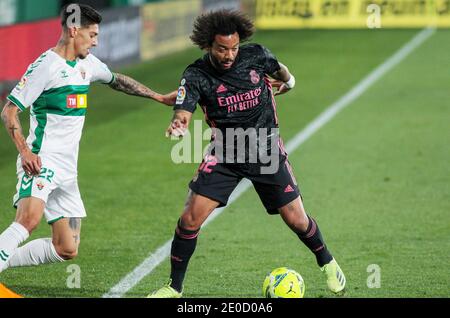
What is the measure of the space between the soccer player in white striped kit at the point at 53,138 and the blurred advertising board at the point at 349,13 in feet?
75.7

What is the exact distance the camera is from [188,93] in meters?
7.92

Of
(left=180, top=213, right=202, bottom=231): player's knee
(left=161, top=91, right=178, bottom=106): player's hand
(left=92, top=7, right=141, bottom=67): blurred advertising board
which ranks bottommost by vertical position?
(left=92, top=7, right=141, bottom=67): blurred advertising board

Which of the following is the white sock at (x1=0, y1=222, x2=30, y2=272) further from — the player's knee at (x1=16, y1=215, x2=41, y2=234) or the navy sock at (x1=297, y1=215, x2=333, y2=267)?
the navy sock at (x1=297, y1=215, x2=333, y2=267)

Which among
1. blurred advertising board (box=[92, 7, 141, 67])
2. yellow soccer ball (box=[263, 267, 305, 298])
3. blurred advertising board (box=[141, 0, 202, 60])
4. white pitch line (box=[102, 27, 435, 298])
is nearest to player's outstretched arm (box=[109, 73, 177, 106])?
white pitch line (box=[102, 27, 435, 298])

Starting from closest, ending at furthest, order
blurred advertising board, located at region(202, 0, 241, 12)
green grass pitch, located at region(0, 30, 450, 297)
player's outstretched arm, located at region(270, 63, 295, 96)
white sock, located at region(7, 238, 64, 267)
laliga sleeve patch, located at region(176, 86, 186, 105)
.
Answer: laliga sleeve patch, located at region(176, 86, 186, 105), white sock, located at region(7, 238, 64, 267), player's outstretched arm, located at region(270, 63, 295, 96), green grass pitch, located at region(0, 30, 450, 297), blurred advertising board, located at region(202, 0, 241, 12)

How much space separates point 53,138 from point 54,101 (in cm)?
28

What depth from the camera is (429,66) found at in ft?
77.0

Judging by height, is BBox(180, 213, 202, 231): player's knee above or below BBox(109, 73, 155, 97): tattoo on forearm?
below

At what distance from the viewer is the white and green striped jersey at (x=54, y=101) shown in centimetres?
788

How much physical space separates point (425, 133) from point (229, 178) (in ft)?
28.5

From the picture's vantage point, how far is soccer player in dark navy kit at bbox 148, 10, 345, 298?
7.99m

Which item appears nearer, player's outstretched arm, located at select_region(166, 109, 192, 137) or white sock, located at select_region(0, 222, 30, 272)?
player's outstretched arm, located at select_region(166, 109, 192, 137)

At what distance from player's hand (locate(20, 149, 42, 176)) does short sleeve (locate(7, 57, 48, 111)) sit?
0.33m

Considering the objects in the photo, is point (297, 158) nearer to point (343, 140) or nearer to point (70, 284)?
point (343, 140)
